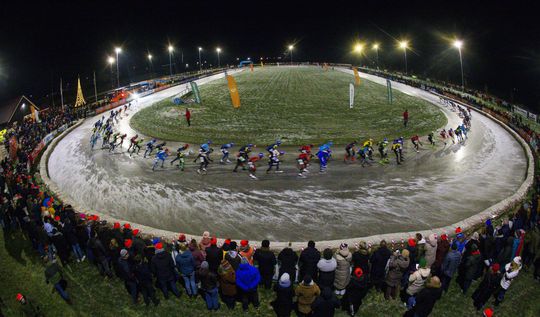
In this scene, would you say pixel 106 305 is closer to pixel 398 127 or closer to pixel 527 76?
pixel 398 127

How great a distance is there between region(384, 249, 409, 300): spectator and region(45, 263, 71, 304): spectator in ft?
29.7

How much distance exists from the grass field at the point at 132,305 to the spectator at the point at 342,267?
32.1 inches

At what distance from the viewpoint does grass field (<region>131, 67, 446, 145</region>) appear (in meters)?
30.5

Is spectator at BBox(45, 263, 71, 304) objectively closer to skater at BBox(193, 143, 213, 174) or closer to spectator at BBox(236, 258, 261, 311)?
spectator at BBox(236, 258, 261, 311)

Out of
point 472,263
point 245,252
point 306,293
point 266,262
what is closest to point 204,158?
point 245,252

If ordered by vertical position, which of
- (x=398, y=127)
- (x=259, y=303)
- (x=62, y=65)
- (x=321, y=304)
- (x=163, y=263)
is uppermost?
(x=62, y=65)

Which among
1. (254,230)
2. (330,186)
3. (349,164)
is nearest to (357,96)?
(349,164)

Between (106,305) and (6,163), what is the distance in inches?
616

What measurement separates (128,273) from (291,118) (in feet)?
94.7

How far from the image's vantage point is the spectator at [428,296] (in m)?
8.16

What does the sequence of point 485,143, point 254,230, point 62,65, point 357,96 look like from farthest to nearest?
point 62,65 → point 357,96 → point 485,143 → point 254,230

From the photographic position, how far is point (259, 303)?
10.1 metres

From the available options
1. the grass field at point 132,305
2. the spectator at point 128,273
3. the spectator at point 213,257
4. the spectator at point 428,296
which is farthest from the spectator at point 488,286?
the spectator at point 128,273

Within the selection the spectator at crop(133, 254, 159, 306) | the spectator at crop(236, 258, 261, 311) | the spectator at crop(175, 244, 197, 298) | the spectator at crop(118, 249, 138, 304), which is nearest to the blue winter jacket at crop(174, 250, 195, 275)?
the spectator at crop(175, 244, 197, 298)
